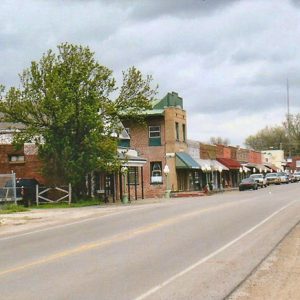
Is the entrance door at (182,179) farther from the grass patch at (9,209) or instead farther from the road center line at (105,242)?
the road center line at (105,242)

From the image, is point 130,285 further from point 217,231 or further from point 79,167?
point 79,167

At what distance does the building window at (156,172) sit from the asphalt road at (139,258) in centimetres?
3582

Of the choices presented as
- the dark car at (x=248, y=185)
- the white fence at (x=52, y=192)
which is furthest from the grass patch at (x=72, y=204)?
the dark car at (x=248, y=185)

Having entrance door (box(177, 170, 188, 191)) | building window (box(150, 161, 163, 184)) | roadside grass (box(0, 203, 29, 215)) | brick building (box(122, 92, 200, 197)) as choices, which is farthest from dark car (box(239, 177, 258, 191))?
roadside grass (box(0, 203, 29, 215))

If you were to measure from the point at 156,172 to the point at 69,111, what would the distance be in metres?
22.5

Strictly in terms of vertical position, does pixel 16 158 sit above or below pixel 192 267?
above

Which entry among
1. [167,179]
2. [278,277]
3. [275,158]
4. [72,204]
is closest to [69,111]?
[72,204]

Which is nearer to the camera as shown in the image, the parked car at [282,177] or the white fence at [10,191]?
the white fence at [10,191]

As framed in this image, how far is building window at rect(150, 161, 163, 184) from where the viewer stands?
58.2 metres

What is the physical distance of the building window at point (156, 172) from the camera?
58.2 metres

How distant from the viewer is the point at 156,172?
58.8 metres

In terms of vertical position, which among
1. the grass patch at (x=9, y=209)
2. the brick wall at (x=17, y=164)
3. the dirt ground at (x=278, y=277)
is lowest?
the dirt ground at (x=278, y=277)

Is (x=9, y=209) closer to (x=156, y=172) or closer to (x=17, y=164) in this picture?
(x=17, y=164)

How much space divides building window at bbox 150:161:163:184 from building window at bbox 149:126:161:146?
1810 mm
